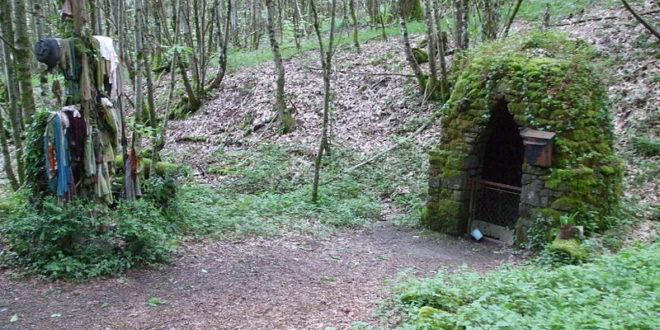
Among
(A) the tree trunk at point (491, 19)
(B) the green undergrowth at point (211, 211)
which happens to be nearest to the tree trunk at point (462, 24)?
(A) the tree trunk at point (491, 19)

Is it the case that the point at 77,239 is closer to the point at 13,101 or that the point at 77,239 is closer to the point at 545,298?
the point at 13,101

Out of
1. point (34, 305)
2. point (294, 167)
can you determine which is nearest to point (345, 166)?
point (294, 167)

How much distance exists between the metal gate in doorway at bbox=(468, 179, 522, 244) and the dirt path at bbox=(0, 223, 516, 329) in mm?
994

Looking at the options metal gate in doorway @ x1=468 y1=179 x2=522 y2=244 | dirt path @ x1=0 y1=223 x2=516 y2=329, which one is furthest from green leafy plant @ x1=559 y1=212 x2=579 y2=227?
metal gate in doorway @ x1=468 y1=179 x2=522 y2=244

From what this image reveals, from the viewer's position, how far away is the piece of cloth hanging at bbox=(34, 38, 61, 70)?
620 centimetres

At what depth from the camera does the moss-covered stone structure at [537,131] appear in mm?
7820

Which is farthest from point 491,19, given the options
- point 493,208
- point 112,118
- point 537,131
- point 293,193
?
point 112,118

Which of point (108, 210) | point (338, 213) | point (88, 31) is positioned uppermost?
point (88, 31)

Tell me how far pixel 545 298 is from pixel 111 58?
591 centimetres

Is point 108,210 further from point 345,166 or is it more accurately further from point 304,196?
point 345,166

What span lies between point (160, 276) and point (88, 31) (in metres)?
3.27

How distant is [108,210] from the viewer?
6.79m

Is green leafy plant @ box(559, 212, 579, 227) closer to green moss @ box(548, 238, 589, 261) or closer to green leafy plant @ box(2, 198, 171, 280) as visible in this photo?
green moss @ box(548, 238, 589, 261)

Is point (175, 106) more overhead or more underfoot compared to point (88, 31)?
more underfoot
